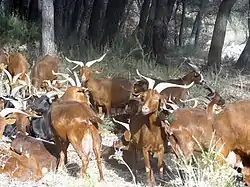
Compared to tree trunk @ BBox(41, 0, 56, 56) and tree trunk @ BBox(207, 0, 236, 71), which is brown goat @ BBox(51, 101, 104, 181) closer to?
tree trunk @ BBox(41, 0, 56, 56)

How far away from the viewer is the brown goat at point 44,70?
14588 mm

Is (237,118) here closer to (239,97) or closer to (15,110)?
(15,110)

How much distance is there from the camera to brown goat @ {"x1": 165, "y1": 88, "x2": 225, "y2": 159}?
28.5 feet

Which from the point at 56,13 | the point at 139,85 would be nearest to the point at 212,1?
the point at 56,13

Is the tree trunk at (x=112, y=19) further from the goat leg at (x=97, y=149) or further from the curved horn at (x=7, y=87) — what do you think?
the goat leg at (x=97, y=149)

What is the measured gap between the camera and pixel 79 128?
9.14 metres

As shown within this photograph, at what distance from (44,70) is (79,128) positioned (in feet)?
19.1

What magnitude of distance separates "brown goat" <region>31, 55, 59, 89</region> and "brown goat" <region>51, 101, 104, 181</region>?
5.09 m

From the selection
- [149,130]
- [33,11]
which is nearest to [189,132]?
[149,130]

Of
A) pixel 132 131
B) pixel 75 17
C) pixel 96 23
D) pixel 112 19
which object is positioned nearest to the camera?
pixel 132 131

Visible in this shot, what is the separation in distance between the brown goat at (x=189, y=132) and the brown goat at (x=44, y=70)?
6.08m

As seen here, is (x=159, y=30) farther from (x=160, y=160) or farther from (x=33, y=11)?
(x=160, y=160)

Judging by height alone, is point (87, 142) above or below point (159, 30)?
below

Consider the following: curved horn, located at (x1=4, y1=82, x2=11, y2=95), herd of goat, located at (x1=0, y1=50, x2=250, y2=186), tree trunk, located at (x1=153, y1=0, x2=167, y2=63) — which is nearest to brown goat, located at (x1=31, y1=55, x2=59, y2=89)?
curved horn, located at (x1=4, y1=82, x2=11, y2=95)
